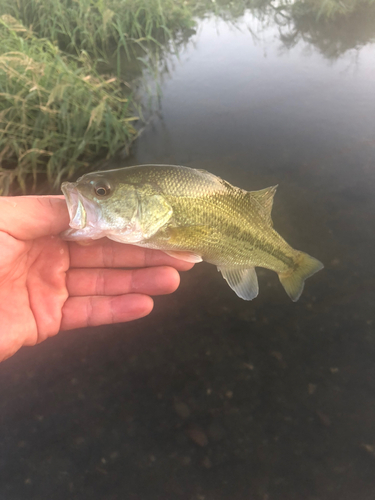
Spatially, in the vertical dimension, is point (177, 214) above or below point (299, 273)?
above

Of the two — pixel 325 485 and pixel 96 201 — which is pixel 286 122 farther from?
pixel 325 485

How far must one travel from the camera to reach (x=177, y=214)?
179cm

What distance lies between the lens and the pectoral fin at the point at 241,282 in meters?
2.12

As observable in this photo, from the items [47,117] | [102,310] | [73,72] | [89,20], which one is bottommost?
[102,310]

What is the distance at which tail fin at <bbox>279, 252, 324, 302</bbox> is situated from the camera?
84.4 inches

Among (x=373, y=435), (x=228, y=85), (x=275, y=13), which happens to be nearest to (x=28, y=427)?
(x=373, y=435)

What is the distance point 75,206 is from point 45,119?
249cm

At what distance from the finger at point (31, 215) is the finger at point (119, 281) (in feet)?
1.88

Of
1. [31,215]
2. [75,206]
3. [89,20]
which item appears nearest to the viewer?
[75,206]

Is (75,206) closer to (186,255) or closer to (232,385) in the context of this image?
(186,255)

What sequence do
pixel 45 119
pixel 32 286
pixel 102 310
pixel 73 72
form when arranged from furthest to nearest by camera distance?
pixel 73 72, pixel 45 119, pixel 102 310, pixel 32 286

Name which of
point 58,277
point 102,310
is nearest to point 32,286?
point 58,277

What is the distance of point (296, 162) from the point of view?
391 cm

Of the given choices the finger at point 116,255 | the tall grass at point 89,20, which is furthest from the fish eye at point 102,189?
the tall grass at point 89,20
